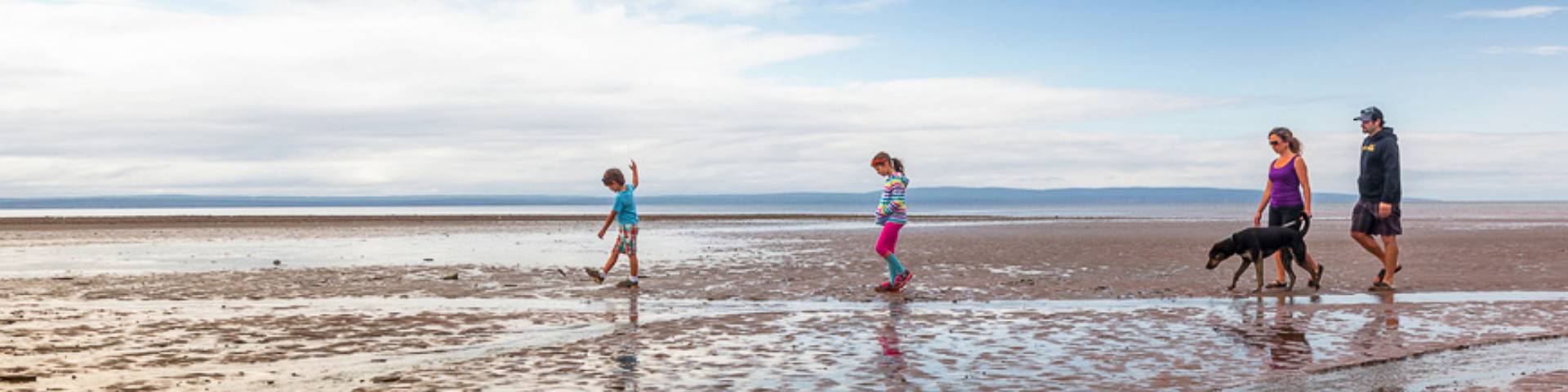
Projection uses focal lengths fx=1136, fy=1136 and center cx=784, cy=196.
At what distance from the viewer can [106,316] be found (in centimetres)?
1095

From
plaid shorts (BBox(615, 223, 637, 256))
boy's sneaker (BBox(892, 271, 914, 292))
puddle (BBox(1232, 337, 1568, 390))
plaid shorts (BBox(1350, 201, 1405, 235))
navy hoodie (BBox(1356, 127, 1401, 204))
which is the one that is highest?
navy hoodie (BBox(1356, 127, 1401, 204))

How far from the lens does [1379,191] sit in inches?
533

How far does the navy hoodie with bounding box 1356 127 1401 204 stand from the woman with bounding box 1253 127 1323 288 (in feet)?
2.37

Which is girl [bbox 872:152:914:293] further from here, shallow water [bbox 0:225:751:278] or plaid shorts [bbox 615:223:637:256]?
shallow water [bbox 0:225:751:278]

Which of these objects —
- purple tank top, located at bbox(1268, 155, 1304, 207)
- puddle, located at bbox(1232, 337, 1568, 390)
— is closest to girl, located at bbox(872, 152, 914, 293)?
purple tank top, located at bbox(1268, 155, 1304, 207)

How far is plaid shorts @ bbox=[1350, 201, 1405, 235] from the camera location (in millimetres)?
13450

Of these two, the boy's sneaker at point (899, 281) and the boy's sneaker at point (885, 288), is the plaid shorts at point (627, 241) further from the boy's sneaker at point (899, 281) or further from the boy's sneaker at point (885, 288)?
the boy's sneaker at point (899, 281)

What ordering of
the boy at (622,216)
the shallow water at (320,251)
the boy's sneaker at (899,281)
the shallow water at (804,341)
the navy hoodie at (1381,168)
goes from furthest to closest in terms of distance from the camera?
1. the shallow water at (320,251)
2. the boy at (622,216)
3. the boy's sneaker at (899,281)
4. the navy hoodie at (1381,168)
5. the shallow water at (804,341)

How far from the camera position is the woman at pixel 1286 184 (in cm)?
1348

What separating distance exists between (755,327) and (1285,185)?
293 inches

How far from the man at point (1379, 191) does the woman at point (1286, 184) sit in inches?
24.6

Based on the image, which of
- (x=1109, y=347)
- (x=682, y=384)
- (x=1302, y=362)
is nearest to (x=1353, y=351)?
(x=1302, y=362)

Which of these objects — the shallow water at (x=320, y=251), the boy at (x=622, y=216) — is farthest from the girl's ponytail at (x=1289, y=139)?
the shallow water at (x=320, y=251)

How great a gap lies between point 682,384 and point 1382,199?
1013cm
